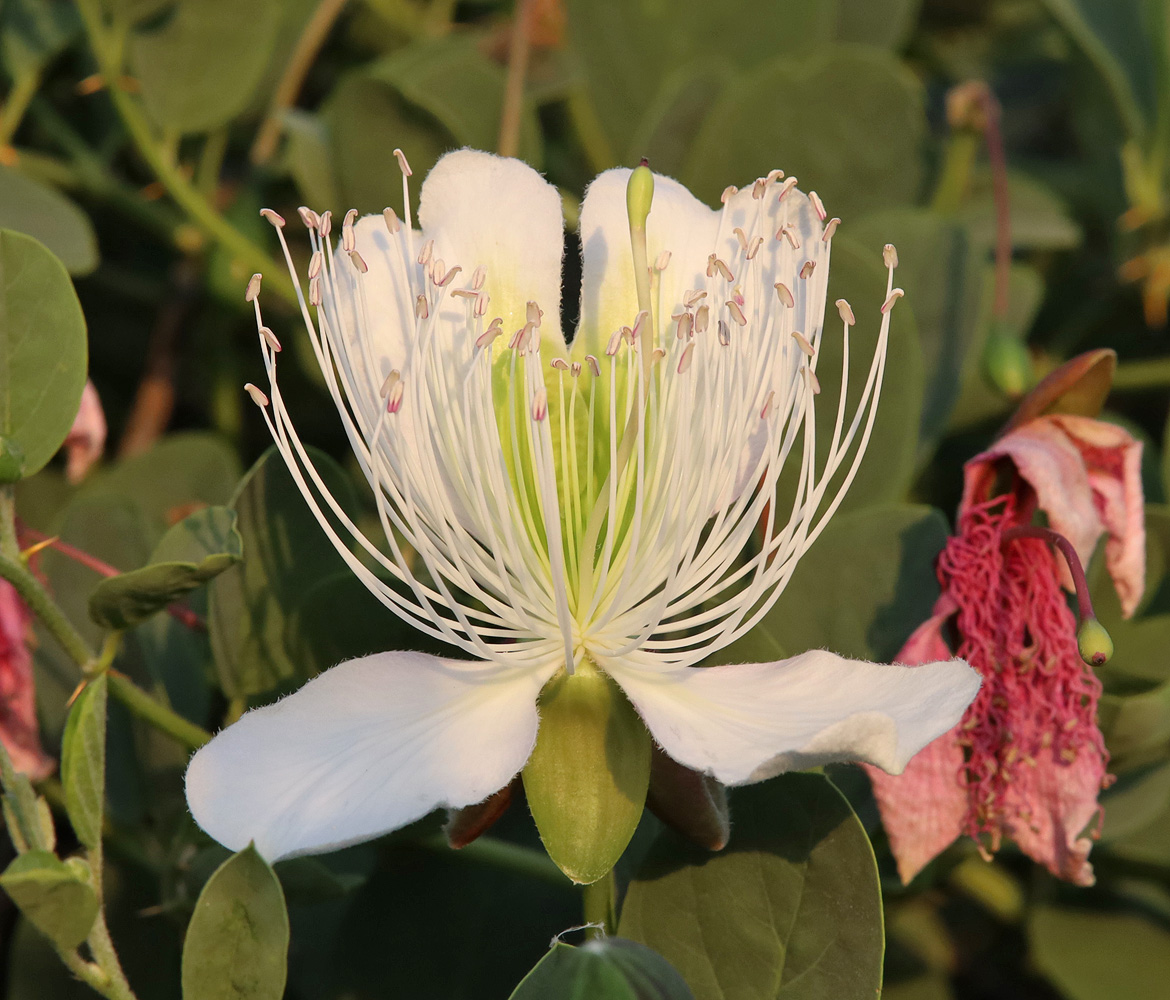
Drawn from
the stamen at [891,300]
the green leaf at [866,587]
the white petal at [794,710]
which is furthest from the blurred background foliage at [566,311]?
the stamen at [891,300]

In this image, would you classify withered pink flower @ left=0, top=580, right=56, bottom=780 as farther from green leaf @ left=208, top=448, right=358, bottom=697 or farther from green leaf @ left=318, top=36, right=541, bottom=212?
green leaf @ left=318, top=36, right=541, bottom=212

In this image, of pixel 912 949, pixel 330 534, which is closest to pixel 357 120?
pixel 330 534

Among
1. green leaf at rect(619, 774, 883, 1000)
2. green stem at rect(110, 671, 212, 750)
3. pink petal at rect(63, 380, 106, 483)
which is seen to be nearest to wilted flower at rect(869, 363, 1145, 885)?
green leaf at rect(619, 774, 883, 1000)

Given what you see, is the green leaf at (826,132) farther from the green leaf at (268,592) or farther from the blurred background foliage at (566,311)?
the green leaf at (268,592)

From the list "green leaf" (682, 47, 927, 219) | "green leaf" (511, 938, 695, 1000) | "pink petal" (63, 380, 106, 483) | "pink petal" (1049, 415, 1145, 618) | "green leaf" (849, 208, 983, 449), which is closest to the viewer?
"green leaf" (511, 938, 695, 1000)

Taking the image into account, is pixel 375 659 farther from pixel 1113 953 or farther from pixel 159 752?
pixel 1113 953

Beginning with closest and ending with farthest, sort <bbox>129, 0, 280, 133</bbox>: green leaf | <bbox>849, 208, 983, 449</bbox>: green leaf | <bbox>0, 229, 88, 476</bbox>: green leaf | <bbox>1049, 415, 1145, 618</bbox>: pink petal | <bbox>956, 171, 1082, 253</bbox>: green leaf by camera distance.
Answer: <bbox>0, 229, 88, 476</bbox>: green leaf
<bbox>1049, 415, 1145, 618</bbox>: pink petal
<bbox>849, 208, 983, 449</bbox>: green leaf
<bbox>129, 0, 280, 133</bbox>: green leaf
<bbox>956, 171, 1082, 253</bbox>: green leaf
